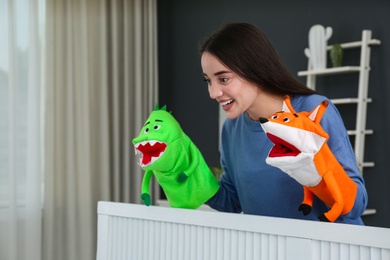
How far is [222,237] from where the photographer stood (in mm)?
1248

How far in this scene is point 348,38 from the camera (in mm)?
3303

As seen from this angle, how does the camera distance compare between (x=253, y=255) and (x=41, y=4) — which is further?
(x=41, y=4)

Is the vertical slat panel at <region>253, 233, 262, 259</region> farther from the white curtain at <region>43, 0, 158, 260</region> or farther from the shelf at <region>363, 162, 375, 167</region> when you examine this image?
the white curtain at <region>43, 0, 158, 260</region>

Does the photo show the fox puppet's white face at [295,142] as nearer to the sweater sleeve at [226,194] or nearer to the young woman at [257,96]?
the young woman at [257,96]

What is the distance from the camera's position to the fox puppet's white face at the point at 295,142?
1.15 metres

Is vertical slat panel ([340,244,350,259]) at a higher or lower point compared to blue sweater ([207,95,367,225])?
lower

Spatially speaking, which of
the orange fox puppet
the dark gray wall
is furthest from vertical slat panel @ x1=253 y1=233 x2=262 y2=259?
the dark gray wall

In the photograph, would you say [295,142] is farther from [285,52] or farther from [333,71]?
[285,52]

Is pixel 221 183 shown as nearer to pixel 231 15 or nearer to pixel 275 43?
pixel 275 43

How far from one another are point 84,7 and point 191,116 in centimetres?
94

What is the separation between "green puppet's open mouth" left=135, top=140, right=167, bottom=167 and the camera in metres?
1.44

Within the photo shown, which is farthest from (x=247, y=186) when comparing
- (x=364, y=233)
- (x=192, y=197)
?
(x=364, y=233)

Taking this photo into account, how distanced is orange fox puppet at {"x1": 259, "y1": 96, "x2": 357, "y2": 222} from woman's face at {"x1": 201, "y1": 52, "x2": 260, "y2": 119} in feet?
0.64

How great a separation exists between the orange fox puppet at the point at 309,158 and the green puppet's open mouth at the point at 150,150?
0.32 metres
